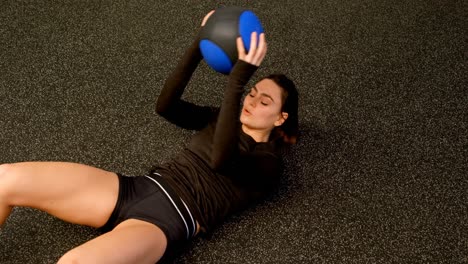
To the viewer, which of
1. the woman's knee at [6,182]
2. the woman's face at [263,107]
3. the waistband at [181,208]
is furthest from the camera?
the woman's face at [263,107]

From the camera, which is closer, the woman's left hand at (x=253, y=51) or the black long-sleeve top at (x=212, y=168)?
the woman's left hand at (x=253, y=51)

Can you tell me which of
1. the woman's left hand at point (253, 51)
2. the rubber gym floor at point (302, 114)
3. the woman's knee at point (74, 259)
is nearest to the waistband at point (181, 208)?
the rubber gym floor at point (302, 114)

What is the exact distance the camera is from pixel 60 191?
1.34 meters

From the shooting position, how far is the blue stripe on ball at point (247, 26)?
4.39 feet

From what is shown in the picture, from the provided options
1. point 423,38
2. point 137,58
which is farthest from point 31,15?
point 423,38

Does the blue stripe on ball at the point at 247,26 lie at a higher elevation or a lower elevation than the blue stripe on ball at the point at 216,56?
higher

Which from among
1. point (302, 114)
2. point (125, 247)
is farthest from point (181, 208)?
point (302, 114)

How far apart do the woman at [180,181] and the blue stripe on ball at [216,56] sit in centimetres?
6

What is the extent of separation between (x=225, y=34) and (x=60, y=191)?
0.62 meters

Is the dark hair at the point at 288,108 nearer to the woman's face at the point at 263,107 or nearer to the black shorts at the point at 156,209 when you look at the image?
the woman's face at the point at 263,107

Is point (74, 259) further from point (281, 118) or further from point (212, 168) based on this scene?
point (281, 118)

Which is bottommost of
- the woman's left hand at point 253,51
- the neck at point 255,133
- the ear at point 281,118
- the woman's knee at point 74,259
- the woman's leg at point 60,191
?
the woman's knee at point 74,259

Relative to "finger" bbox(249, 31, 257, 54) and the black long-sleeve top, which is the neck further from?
"finger" bbox(249, 31, 257, 54)

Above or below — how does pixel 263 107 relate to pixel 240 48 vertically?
below
